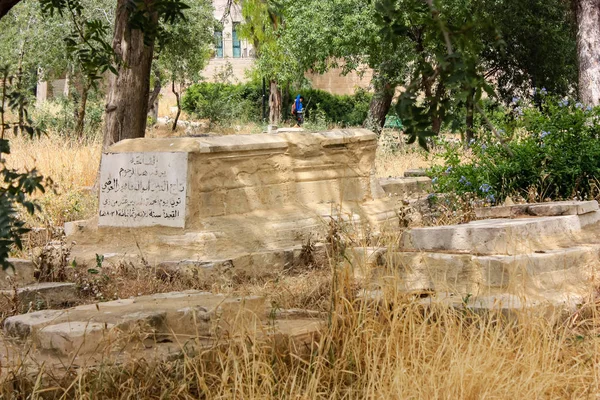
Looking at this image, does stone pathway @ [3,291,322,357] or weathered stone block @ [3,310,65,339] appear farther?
weathered stone block @ [3,310,65,339]

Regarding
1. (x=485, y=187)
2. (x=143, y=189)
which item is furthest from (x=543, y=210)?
(x=143, y=189)

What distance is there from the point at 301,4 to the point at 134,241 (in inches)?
555

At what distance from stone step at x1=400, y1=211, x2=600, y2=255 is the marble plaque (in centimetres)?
238

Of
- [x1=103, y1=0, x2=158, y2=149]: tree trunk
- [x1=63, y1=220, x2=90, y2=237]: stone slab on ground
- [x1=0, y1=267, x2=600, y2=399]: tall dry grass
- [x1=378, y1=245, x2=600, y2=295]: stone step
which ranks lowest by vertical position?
[x1=0, y1=267, x2=600, y2=399]: tall dry grass

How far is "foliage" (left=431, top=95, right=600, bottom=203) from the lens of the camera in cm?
769

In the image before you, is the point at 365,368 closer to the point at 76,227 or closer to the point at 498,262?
the point at 498,262

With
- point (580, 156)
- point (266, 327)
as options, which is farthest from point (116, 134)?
point (266, 327)

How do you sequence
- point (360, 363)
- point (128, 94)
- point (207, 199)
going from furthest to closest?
1. point (128, 94)
2. point (207, 199)
3. point (360, 363)

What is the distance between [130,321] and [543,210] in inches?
131

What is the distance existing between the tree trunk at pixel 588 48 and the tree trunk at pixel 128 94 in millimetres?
6606

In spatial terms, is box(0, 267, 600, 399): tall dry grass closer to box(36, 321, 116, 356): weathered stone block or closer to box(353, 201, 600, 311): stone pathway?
box(36, 321, 116, 356): weathered stone block

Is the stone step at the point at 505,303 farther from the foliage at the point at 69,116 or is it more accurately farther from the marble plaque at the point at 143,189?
the foliage at the point at 69,116

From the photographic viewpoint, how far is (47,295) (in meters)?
6.57

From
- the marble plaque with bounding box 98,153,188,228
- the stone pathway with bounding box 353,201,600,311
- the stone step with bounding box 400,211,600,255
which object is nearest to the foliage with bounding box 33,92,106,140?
the marble plaque with bounding box 98,153,188,228
